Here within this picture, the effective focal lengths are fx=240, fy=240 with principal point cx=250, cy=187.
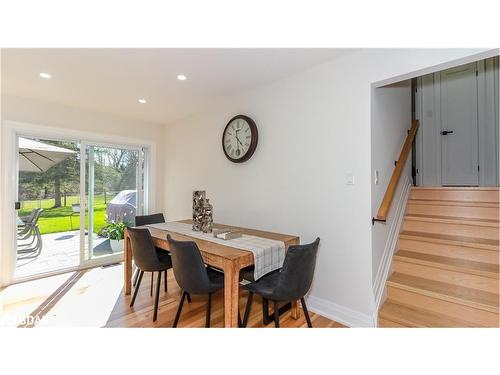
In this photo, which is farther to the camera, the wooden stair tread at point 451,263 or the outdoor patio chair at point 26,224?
the outdoor patio chair at point 26,224

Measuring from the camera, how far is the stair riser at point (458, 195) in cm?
253

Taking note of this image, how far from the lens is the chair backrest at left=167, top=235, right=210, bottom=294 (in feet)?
5.85

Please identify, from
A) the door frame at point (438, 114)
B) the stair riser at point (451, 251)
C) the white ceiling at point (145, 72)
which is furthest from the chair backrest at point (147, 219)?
the door frame at point (438, 114)

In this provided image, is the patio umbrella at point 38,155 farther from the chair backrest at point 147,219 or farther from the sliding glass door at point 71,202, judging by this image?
the chair backrest at point 147,219

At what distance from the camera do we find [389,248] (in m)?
2.32

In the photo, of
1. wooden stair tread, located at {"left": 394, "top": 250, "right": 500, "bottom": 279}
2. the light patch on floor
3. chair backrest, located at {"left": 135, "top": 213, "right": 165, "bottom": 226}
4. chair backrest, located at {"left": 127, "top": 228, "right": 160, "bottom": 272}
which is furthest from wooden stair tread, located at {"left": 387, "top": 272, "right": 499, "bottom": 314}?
chair backrest, located at {"left": 135, "top": 213, "right": 165, "bottom": 226}

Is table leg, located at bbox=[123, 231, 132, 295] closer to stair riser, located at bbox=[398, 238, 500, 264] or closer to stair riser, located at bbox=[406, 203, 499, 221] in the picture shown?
stair riser, located at bbox=[398, 238, 500, 264]

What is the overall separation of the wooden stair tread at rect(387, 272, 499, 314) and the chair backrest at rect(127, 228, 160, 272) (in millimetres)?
2183

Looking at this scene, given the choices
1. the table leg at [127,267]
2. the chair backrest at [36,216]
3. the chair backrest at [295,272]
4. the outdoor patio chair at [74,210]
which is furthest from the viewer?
the outdoor patio chair at [74,210]

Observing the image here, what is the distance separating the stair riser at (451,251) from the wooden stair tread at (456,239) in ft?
0.14

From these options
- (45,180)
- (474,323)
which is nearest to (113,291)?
(45,180)

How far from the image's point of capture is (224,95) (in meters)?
3.09

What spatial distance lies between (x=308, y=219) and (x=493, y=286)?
147 cm
